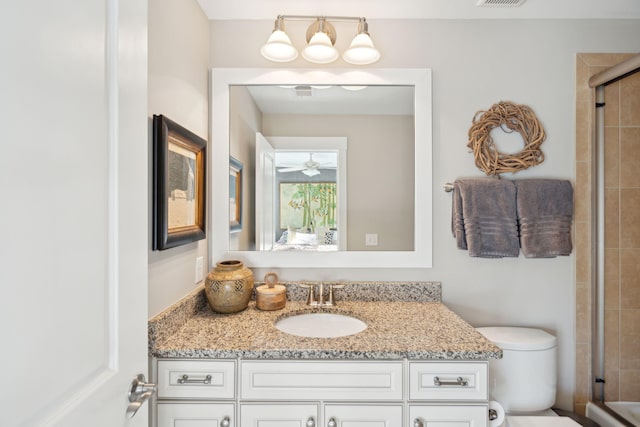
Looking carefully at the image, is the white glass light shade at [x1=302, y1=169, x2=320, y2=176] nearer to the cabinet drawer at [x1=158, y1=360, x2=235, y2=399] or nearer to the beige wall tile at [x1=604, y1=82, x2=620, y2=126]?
the cabinet drawer at [x1=158, y1=360, x2=235, y2=399]

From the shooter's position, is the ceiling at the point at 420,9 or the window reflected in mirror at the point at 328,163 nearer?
the ceiling at the point at 420,9

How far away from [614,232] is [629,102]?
2.12ft

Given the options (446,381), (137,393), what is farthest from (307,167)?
(137,393)

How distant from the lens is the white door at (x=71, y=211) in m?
0.49

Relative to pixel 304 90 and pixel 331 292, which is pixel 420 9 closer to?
pixel 304 90

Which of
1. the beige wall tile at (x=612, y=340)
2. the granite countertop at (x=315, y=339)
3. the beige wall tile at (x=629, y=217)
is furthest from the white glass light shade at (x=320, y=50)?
the beige wall tile at (x=612, y=340)

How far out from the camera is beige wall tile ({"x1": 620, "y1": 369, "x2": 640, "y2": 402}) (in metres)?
1.72

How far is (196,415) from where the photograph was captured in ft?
3.93

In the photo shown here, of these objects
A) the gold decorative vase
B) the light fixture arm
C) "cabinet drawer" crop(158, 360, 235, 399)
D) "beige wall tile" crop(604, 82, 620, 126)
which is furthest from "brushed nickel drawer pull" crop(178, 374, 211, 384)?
"beige wall tile" crop(604, 82, 620, 126)

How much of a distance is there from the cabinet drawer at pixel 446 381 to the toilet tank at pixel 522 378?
1.21ft

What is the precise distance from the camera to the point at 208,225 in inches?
70.4

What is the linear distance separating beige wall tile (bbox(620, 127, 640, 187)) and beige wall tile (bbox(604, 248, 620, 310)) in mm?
350

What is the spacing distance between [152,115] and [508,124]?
63.6 inches

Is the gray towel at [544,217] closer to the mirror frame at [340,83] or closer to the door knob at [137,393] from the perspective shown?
the mirror frame at [340,83]
